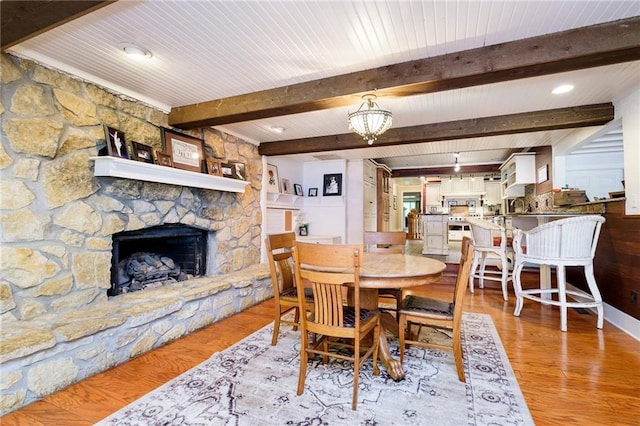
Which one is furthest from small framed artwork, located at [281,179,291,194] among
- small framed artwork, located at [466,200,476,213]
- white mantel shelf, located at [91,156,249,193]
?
small framed artwork, located at [466,200,476,213]

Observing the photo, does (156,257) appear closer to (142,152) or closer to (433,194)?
(142,152)

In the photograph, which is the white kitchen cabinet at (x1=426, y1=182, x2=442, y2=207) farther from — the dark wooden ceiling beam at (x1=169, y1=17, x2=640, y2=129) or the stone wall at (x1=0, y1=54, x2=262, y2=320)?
the stone wall at (x1=0, y1=54, x2=262, y2=320)

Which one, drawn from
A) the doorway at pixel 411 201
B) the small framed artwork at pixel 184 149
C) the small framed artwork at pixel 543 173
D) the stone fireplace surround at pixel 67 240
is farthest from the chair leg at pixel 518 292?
the doorway at pixel 411 201

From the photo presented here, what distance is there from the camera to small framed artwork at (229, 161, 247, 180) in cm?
389

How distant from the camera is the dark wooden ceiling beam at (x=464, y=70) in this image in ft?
6.04

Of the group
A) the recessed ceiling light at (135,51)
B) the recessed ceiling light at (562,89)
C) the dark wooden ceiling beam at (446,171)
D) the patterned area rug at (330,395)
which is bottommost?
the patterned area rug at (330,395)

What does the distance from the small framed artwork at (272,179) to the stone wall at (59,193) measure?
84.6 inches

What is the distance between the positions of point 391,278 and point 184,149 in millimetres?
2621

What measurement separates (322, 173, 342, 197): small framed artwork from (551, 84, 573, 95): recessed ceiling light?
366 centimetres

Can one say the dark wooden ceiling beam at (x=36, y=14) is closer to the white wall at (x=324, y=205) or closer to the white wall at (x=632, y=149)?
the white wall at (x=632, y=149)

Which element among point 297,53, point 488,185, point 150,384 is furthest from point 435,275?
point 488,185

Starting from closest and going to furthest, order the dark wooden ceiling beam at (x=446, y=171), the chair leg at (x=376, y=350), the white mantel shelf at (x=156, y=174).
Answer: the chair leg at (x=376, y=350)
the white mantel shelf at (x=156, y=174)
the dark wooden ceiling beam at (x=446, y=171)

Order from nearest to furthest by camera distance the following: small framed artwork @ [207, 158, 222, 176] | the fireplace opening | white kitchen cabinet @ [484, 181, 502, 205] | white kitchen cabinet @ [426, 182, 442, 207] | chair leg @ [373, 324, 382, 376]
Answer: chair leg @ [373, 324, 382, 376], the fireplace opening, small framed artwork @ [207, 158, 222, 176], white kitchen cabinet @ [484, 181, 502, 205], white kitchen cabinet @ [426, 182, 442, 207]

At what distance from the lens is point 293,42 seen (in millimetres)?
2029
